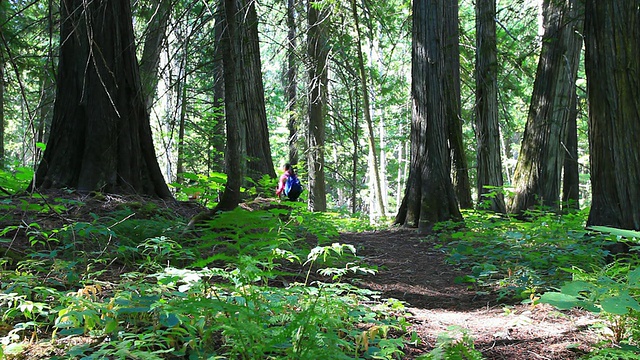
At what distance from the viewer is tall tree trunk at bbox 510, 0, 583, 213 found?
29.9 ft

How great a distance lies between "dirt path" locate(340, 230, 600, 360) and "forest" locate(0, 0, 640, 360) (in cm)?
2

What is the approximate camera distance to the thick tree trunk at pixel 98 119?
18.4 ft

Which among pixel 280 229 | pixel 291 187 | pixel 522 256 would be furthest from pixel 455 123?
pixel 280 229

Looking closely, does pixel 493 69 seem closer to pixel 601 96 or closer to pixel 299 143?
pixel 601 96

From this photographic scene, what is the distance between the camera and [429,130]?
8.00 metres

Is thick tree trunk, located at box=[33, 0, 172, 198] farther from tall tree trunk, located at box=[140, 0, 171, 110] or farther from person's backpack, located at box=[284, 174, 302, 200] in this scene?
person's backpack, located at box=[284, 174, 302, 200]

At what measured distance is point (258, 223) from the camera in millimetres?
3453

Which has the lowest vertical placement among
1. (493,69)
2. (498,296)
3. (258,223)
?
(498,296)

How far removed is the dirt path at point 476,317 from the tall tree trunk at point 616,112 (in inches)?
68.7

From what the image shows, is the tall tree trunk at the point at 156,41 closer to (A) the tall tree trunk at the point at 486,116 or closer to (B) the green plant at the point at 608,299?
(B) the green plant at the point at 608,299

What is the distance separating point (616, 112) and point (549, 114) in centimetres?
459

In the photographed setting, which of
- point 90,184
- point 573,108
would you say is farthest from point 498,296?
point 573,108

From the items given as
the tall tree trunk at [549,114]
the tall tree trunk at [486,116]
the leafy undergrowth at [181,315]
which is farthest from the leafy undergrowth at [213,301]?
the tall tree trunk at [486,116]

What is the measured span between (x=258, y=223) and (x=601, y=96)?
3.88m
